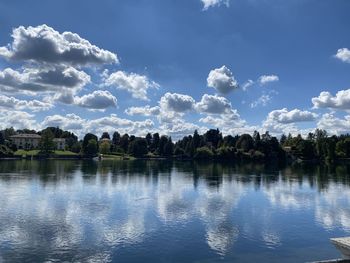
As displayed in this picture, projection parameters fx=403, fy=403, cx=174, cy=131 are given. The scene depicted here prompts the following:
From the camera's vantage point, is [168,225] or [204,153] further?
[204,153]

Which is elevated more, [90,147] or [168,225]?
[90,147]

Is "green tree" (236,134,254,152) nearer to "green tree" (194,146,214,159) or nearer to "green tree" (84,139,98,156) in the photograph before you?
"green tree" (194,146,214,159)

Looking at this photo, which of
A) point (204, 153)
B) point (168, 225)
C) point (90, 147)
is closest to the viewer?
point (168, 225)

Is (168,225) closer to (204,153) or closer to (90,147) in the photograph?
(204,153)

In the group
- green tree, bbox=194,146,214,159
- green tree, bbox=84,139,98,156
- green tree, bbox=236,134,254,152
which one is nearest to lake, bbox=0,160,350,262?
green tree, bbox=236,134,254,152

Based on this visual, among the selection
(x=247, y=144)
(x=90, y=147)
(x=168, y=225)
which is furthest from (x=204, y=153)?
(x=168, y=225)

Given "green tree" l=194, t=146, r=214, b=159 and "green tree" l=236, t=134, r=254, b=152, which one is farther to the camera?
"green tree" l=194, t=146, r=214, b=159

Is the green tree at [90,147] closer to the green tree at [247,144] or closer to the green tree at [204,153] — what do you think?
the green tree at [204,153]

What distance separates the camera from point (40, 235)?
32.7 m

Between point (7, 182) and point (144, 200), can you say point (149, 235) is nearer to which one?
point (144, 200)

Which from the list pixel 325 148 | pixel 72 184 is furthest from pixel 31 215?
pixel 325 148

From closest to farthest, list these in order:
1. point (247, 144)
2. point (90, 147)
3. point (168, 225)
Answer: point (168, 225) < point (247, 144) < point (90, 147)

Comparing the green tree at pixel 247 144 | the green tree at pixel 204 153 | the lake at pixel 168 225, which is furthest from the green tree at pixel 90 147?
the lake at pixel 168 225

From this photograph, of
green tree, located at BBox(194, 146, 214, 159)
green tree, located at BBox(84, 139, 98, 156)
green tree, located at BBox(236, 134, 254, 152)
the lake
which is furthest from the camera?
green tree, located at BBox(84, 139, 98, 156)
